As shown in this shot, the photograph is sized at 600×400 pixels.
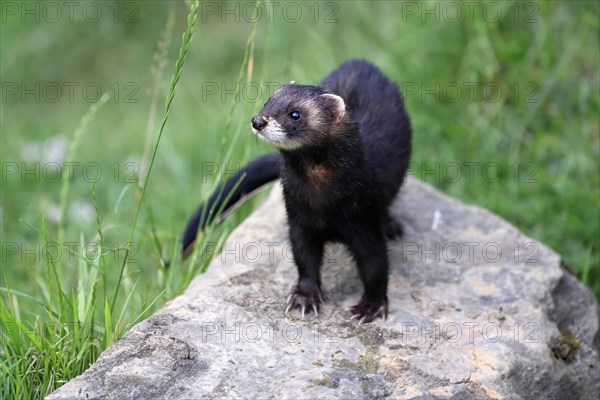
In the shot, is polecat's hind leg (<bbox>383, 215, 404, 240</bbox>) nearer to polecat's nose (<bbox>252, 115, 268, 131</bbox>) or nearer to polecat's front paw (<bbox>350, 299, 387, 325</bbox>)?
polecat's front paw (<bbox>350, 299, 387, 325</bbox>)

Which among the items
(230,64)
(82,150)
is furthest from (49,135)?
(230,64)

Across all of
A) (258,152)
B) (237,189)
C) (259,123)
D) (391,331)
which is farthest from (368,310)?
(258,152)

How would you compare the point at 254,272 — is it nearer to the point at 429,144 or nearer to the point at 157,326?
the point at 157,326

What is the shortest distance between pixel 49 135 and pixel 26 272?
2.20 meters

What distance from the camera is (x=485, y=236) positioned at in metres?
3.94

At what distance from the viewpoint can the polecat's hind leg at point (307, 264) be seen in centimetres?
330

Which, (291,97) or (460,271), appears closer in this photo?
(291,97)

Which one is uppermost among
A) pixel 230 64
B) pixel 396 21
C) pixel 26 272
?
pixel 396 21

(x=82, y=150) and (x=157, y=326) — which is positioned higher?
(x=157, y=326)

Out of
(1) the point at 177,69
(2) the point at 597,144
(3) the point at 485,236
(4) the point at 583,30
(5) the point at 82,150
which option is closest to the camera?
(1) the point at 177,69

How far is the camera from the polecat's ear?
10.3ft

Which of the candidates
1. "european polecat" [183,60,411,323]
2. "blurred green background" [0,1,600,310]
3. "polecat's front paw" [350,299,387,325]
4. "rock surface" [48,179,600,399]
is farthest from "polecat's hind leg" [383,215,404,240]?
"blurred green background" [0,1,600,310]

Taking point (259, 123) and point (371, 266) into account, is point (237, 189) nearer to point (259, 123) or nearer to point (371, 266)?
point (371, 266)

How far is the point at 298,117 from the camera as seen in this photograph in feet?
10.2
